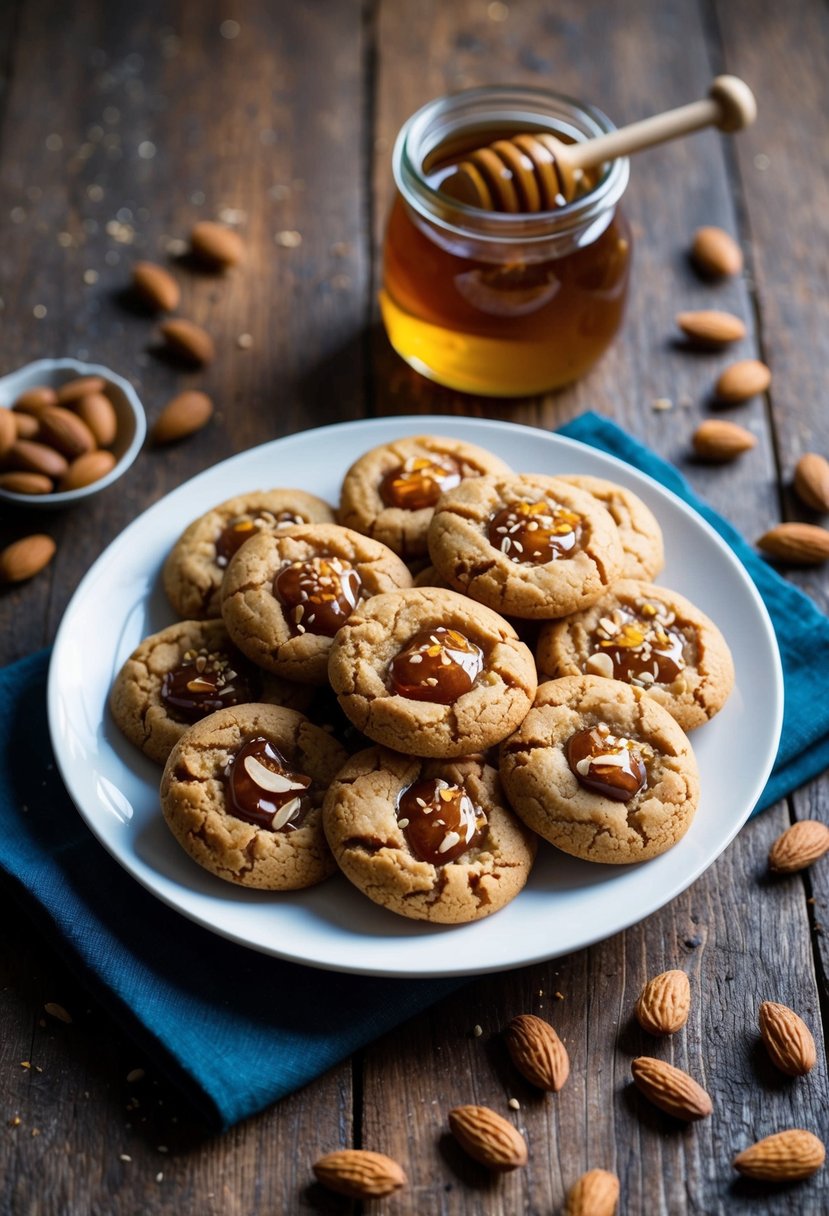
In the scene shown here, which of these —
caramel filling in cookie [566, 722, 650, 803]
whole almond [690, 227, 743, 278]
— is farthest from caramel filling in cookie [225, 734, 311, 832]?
whole almond [690, 227, 743, 278]

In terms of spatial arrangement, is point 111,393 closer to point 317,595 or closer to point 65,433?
point 65,433

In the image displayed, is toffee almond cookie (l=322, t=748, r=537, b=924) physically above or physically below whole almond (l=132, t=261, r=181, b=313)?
below

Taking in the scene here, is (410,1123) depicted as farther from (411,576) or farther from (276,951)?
(411,576)

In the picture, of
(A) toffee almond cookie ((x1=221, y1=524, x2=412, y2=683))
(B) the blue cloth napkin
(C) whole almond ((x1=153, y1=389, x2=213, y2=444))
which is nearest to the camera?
(B) the blue cloth napkin

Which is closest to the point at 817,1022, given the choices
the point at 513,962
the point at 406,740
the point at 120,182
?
the point at 513,962

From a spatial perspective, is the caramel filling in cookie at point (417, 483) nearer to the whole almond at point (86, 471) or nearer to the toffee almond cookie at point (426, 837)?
the toffee almond cookie at point (426, 837)

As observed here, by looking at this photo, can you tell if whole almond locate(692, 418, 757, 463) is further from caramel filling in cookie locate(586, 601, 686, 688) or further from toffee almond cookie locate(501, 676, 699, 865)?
toffee almond cookie locate(501, 676, 699, 865)

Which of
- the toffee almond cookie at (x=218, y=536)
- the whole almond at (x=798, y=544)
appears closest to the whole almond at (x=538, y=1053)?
the toffee almond cookie at (x=218, y=536)
